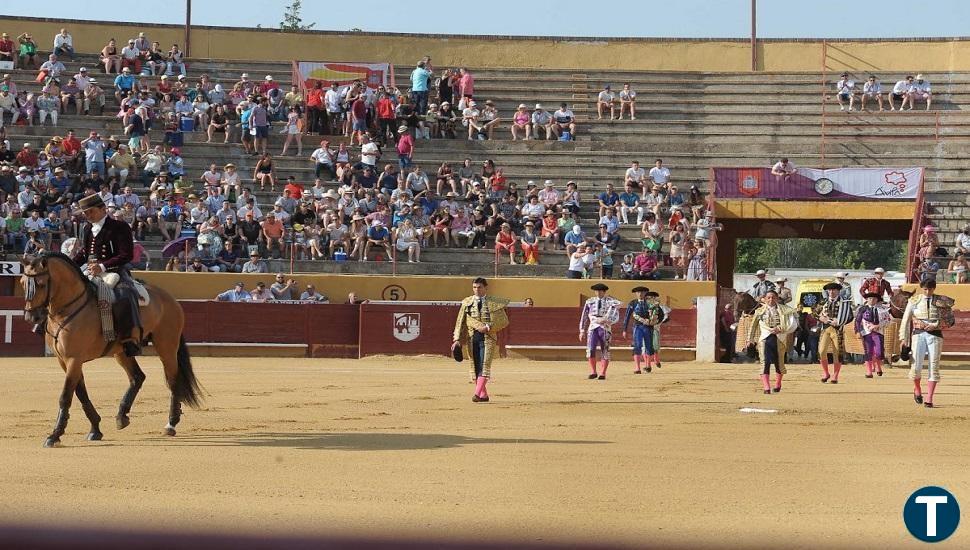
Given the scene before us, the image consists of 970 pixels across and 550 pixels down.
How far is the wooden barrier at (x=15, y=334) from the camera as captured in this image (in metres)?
25.3

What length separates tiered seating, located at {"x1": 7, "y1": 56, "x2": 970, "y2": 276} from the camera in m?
32.1

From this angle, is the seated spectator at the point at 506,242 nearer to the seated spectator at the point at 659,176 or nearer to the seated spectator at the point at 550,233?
the seated spectator at the point at 550,233

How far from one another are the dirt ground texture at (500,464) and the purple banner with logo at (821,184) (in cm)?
1320

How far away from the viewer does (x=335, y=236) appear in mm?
28344

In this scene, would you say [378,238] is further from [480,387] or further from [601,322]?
[480,387]

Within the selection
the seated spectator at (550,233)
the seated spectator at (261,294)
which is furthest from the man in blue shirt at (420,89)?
the seated spectator at (261,294)

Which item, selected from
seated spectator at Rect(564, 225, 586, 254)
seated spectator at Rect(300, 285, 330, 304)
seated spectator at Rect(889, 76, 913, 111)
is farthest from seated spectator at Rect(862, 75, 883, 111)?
seated spectator at Rect(300, 285, 330, 304)

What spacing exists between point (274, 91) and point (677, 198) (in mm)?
10422

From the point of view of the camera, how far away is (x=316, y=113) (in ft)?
110

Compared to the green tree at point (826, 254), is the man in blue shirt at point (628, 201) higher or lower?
lower

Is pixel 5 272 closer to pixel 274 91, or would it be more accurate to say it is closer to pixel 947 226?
pixel 274 91

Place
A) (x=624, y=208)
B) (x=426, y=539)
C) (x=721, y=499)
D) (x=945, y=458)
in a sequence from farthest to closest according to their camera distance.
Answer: (x=624, y=208)
(x=945, y=458)
(x=721, y=499)
(x=426, y=539)

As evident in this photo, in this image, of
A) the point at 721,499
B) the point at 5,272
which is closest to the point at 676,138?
the point at 5,272

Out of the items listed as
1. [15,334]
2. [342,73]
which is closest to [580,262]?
[342,73]
